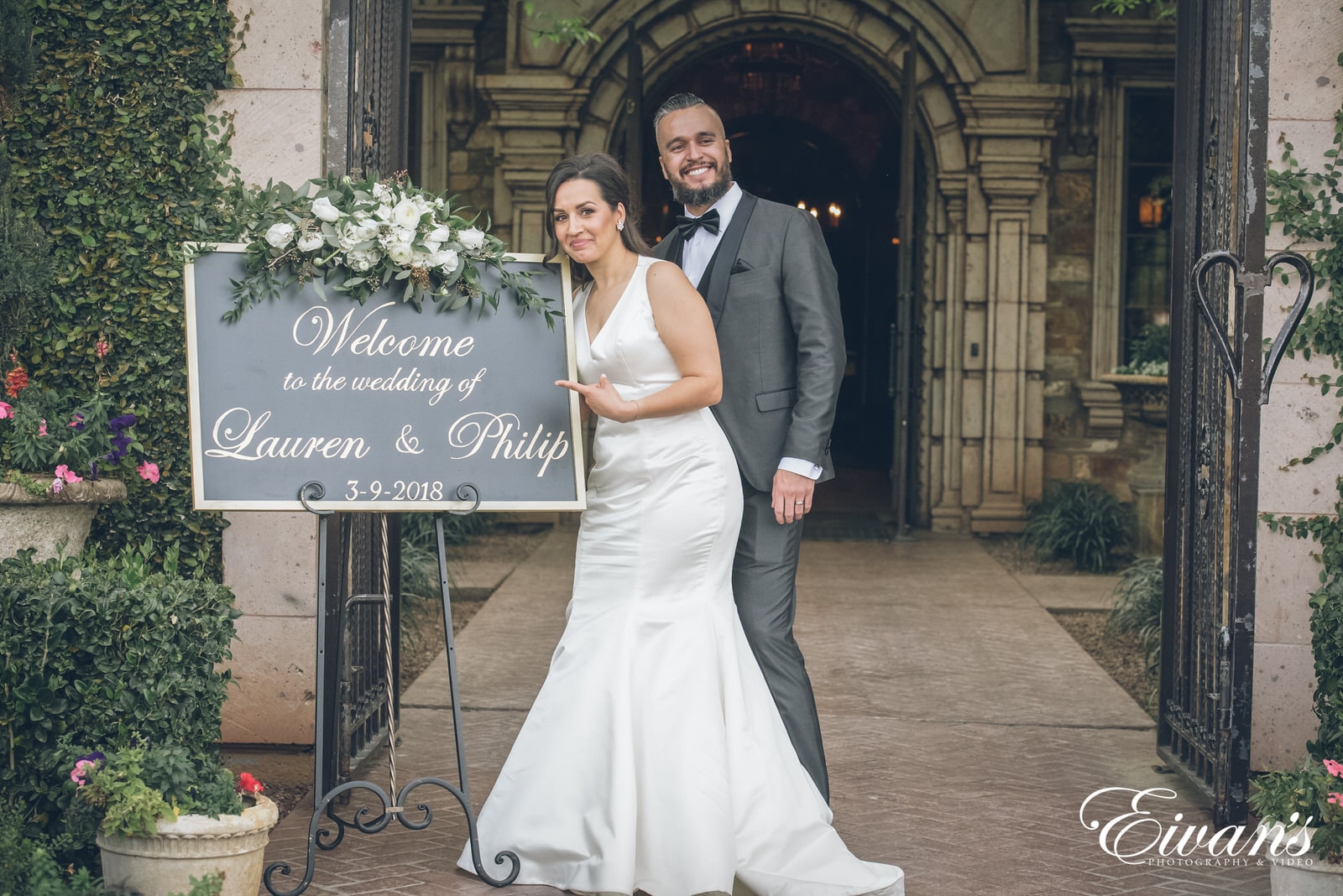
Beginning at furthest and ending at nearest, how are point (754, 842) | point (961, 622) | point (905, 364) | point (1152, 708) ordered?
point (905, 364) → point (961, 622) → point (1152, 708) → point (754, 842)

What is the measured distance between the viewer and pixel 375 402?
3584 mm

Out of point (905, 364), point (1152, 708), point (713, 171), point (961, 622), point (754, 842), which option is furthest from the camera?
point (905, 364)

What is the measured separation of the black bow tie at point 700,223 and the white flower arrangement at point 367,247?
581 mm

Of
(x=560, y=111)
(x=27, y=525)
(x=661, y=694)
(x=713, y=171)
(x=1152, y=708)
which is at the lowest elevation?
(x=1152, y=708)

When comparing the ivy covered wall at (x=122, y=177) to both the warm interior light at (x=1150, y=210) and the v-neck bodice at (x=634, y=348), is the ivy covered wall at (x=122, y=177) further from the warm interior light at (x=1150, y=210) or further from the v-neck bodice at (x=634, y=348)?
the warm interior light at (x=1150, y=210)

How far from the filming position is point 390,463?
3570 mm

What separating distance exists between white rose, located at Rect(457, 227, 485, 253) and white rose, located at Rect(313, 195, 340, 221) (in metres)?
0.31

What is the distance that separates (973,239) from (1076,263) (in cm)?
87

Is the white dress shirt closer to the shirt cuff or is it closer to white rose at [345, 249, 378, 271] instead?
the shirt cuff

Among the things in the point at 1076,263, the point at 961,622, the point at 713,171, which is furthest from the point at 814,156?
the point at 713,171

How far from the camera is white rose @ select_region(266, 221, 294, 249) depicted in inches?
136

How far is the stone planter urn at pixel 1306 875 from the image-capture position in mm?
3297

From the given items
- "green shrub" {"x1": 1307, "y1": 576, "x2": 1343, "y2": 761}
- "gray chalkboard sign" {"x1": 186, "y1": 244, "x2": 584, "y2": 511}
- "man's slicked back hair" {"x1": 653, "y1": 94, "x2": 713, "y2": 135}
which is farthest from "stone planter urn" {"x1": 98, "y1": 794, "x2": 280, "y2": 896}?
"green shrub" {"x1": 1307, "y1": 576, "x2": 1343, "y2": 761}

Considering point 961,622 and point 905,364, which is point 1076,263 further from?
point 961,622
